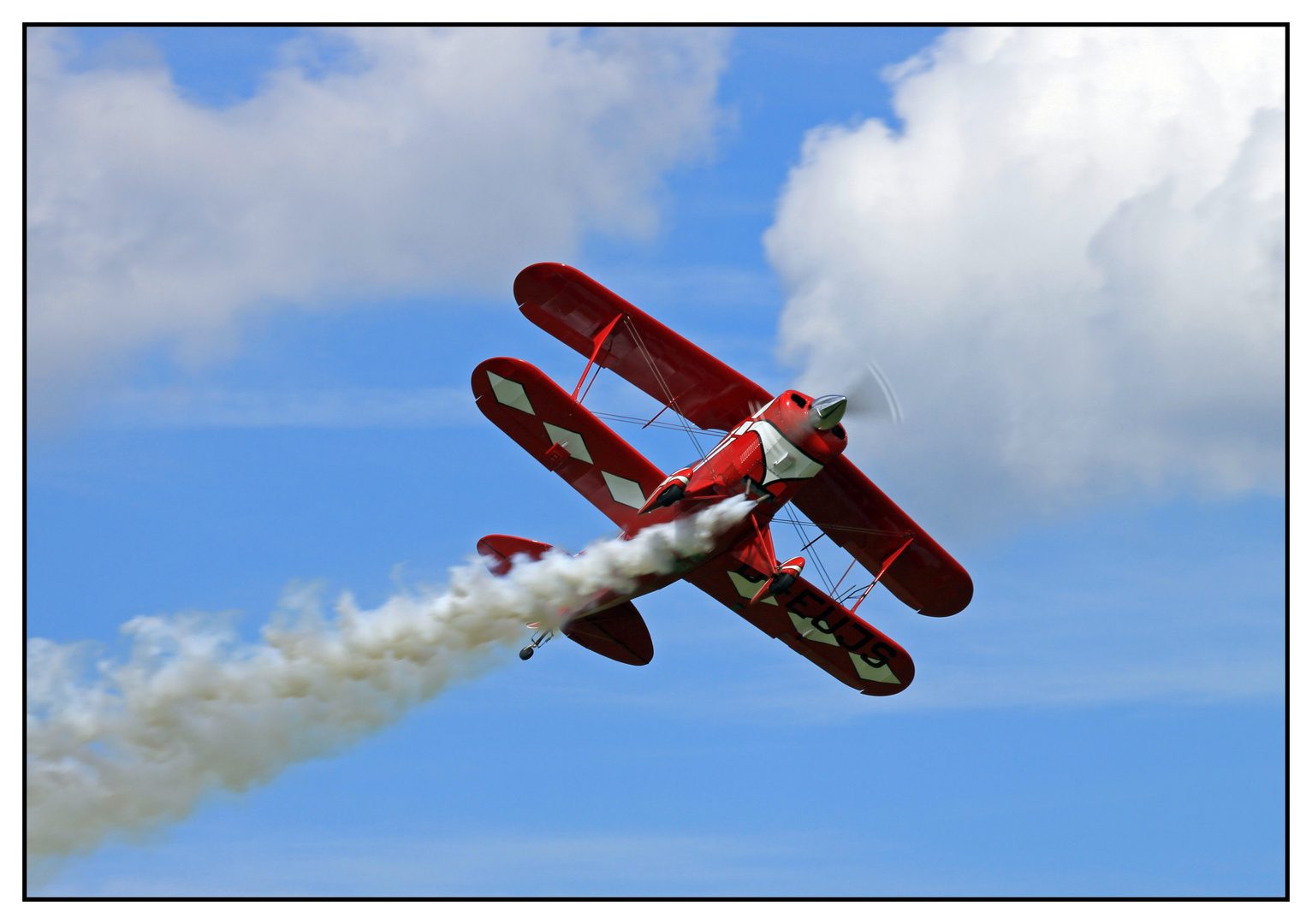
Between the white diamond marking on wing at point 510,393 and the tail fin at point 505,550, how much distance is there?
2.09 metres

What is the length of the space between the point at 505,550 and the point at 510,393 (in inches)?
101

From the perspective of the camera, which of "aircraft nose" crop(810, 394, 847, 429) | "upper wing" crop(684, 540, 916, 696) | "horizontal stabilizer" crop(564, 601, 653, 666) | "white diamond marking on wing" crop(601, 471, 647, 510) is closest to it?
"aircraft nose" crop(810, 394, 847, 429)

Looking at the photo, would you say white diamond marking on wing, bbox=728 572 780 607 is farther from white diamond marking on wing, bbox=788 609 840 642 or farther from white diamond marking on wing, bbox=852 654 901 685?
white diamond marking on wing, bbox=852 654 901 685

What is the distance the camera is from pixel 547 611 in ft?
107

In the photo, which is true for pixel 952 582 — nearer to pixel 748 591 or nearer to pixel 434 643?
pixel 748 591

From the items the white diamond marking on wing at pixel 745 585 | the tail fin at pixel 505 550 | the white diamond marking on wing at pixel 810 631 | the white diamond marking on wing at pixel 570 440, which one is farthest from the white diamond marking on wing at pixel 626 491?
the white diamond marking on wing at pixel 810 631

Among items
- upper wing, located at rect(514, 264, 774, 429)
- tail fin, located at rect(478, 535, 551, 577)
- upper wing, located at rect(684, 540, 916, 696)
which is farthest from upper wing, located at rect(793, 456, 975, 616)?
tail fin, located at rect(478, 535, 551, 577)

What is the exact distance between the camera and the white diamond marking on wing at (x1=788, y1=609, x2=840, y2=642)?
Result: 33.6m

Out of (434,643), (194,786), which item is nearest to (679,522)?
(434,643)

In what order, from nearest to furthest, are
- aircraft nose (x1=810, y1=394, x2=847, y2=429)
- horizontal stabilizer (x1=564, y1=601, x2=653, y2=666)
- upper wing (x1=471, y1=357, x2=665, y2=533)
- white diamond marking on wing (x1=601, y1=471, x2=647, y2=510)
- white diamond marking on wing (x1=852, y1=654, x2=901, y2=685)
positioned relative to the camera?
aircraft nose (x1=810, y1=394, x2=847, y2=429) → upper wing (x1=471, y1=357, x2=665, y2=533) → white diamond marking on wing (x1=601, y1=471, x2=647, y2=510) → horizontal stabilizer (x1=564, y1=601, x2=653, y2=666) → white diamond marking on wing (x1=852, y1=654, x2=901, y2=685)

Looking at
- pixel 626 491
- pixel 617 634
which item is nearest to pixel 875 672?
pixel 617 634

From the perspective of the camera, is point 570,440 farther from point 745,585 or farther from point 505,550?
point 745,585

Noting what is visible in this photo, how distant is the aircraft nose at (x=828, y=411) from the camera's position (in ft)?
100.0

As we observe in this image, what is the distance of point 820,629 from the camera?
33.7 m
